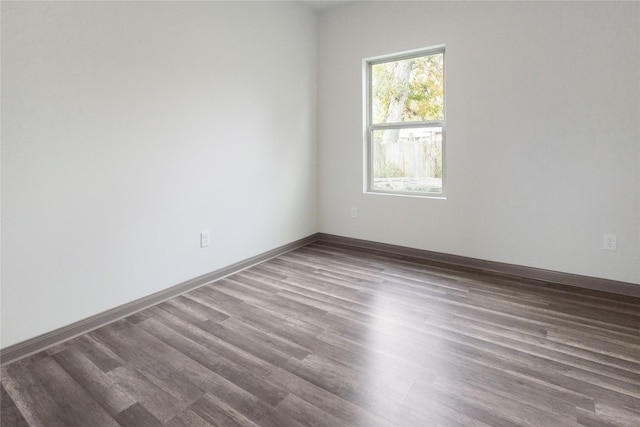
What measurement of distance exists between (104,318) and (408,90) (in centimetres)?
347

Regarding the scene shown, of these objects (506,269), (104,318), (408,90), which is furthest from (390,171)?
(104,318)

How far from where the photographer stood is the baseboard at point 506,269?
284 cm

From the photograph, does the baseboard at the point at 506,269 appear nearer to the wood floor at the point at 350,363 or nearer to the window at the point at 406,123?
the wood floor at the point at 350,363

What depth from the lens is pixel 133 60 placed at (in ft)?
8.11

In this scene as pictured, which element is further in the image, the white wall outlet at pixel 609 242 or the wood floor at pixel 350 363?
the white wall outlet at pixel 609 242

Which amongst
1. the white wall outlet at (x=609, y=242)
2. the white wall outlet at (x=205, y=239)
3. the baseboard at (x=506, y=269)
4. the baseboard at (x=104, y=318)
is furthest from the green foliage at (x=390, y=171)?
the white wall outlet at (x=205, y=239)

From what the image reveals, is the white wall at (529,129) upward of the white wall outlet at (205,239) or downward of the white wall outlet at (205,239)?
upward

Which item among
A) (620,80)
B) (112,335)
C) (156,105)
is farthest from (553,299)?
(156,105)

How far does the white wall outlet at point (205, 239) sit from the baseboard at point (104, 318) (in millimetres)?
273

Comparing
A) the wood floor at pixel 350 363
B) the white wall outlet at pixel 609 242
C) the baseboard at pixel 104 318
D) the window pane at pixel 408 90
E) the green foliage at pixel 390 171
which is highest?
the window pane at pixel 408 90

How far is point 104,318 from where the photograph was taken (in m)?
2.43

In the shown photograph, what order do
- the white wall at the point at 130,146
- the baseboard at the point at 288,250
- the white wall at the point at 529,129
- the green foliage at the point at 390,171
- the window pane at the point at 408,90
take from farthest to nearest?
the green foliage at the point at 390,171, the window pane at the point at 408,90, the white wall at the point at 529,129, the baseboard at the point at 288,250, the white wall at the point at 130,146

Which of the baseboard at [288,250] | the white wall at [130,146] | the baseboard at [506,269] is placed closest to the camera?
the white wall at [130,146]

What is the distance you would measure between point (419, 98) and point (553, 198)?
A: 5.29ft
